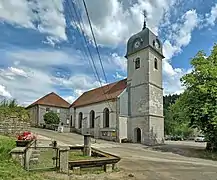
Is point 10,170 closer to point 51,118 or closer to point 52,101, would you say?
point 51,118

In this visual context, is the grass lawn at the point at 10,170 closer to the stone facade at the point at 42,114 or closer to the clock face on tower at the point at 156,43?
the clock face on tower at the point at 156,43

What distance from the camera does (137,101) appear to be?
34.9 metres

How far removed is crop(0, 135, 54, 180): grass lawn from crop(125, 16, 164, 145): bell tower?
24.2 m

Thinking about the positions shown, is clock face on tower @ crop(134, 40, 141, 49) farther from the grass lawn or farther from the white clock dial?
the grass lawn

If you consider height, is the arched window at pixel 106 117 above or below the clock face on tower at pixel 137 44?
below

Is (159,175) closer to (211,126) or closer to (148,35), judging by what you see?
(211,126)

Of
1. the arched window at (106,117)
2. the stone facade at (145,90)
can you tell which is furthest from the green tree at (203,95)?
the arched window at (106,117)

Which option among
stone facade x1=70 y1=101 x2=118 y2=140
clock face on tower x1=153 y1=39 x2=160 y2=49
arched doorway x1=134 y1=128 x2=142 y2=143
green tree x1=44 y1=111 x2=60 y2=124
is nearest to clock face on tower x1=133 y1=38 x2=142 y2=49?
clock face on tower x1=153 y1=39 x2=160 y2=49

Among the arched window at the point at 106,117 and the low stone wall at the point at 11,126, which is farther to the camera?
the arched window at the point at 106,117

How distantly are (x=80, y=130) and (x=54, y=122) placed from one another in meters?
5.63

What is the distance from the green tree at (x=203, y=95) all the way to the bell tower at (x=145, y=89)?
30.9ft

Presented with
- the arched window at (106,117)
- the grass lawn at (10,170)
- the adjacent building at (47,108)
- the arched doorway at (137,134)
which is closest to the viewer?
the grass lawn at (10,170)

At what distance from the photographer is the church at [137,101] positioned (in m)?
33.5

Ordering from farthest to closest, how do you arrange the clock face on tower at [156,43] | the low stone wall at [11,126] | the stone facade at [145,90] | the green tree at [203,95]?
1. the clock face on tower at [156,43]
2. the stone facade at [145,90]
3. the green tree at [203,95]
4. the low stone wall at [11,126]
